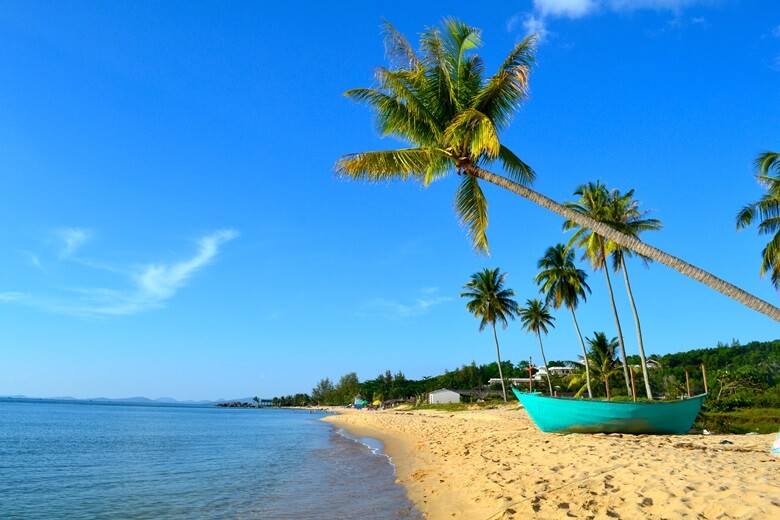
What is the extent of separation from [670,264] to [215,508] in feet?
32.3

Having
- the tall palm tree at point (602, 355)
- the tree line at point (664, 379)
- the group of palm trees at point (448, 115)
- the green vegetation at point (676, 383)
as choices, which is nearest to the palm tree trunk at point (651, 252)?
the group of palm trees at point (448, 115)

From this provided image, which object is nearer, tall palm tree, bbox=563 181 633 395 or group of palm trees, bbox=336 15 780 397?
group of palm trees, bbox=336 15 780 397

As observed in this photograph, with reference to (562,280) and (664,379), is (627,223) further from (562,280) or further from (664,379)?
(664,379)

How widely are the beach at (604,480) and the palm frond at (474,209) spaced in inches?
195

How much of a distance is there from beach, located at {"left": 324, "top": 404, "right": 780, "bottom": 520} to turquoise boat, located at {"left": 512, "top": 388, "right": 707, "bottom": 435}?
2.00 feet

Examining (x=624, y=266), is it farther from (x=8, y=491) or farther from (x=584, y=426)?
(x=8, y=491)

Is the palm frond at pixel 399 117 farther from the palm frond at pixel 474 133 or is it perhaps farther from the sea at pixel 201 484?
the sea at pixel 201 484

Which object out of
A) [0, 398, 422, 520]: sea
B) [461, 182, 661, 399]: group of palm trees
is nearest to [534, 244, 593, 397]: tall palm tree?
[461, 182, 661, 399]: group of palm trees

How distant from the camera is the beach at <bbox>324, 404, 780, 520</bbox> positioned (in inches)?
256

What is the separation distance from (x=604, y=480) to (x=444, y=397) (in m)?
65.4

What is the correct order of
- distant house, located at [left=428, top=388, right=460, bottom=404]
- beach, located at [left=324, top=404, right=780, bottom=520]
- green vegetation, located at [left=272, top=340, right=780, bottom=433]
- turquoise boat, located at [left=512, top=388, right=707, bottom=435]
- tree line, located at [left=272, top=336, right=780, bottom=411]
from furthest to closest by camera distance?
1. distant house, located at [left=428, top=388, right=460, bottom=404]
2. tree line, located at [left=272, top=336, right=780, bottom=411]
3. green vegetation, located at [left=272, top=340, right=780, bottom=433]
4. turquoise boat, located at [left=512, top=388, right=707, bottom=435]
5. beach, located at [left=324, top=404, right=780, bottom=520]

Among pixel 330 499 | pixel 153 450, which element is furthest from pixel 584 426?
pixel 153 450

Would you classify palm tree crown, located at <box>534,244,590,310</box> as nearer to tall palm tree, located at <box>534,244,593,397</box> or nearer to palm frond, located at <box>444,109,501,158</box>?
tall palm tree, located at <box>534,244,593,397</box>

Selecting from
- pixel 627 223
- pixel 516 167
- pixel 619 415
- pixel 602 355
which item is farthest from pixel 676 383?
pixel 516 167
